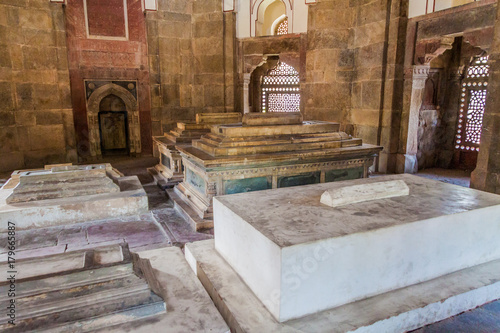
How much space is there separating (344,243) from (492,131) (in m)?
3.90

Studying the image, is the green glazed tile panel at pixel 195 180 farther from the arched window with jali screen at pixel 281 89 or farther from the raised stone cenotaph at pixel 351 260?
the arched window with jali screen at pixel 281 89

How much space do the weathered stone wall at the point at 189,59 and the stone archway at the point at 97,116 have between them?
554 mm

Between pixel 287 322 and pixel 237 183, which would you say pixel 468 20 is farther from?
pixel 287 322

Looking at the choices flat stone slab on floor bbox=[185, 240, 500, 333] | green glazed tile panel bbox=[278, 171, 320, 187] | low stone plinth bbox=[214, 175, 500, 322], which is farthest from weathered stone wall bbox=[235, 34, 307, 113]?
flat stone slab on floor bbox=[185, 240, 500, 333]

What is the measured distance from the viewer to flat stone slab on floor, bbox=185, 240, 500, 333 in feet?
5.77

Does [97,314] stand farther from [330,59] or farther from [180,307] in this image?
[330,59]

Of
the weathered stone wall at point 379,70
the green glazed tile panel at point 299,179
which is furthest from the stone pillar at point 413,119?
the green glazed tile panel at point 299,179

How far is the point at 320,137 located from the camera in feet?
16.8

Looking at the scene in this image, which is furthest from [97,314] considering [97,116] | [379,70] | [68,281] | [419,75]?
[97,116]

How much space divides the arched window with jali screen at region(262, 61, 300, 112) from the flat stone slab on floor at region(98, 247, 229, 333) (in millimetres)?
9433

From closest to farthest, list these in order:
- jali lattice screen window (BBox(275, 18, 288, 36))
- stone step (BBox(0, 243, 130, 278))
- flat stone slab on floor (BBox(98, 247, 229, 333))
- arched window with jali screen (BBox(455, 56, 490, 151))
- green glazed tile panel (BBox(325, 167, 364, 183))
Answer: flat stone slab on floor (BBox(98, 247, 229, 333)) → stone step (BBox(0, 243, 130, 278)) → green glazed tile panel (BBox(325, 167, 364, 183)) → arched window with jali screen (BBox(455, 56, 490, 151)) → jali lattice screen window (BBox(275, 18, 288, 36))

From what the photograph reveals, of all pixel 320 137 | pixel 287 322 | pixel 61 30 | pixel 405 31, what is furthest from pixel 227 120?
pixel 287 322

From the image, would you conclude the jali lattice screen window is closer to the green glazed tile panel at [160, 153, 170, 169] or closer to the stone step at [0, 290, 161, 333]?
the green glazed tile panel at [160, 153, 170, 169]

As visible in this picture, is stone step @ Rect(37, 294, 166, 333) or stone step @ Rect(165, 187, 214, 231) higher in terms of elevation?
stone step @ Rect(37, 294, 166, 333)
